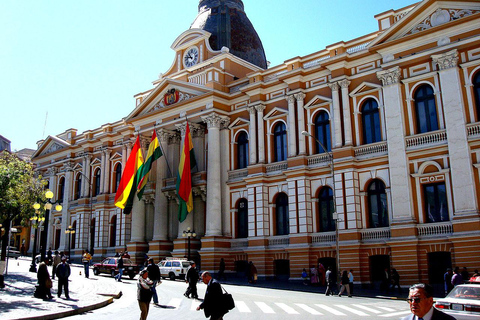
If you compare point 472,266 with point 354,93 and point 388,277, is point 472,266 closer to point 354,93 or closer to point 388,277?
point 388,277

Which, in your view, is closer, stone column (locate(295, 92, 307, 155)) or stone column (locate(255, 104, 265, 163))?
stone column (locate(295, 92, 307, 155))

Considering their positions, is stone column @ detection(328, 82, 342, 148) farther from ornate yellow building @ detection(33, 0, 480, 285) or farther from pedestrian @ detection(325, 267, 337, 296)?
pedestrian @ detection(325, 267, 337, 296)

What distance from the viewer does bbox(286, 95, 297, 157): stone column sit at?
34531 millimetres

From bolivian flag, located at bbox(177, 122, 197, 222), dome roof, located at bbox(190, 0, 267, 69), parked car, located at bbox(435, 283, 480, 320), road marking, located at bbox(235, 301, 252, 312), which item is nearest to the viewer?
parked car, located at bbox(435, 283, 480, 320)

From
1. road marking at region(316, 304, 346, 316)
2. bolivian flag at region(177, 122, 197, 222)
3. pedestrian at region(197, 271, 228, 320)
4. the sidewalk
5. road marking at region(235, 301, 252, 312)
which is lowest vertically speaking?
road marking at region(316, 304, 346, 316)

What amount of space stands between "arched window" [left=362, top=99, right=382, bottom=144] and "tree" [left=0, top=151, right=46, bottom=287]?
71.4 feet

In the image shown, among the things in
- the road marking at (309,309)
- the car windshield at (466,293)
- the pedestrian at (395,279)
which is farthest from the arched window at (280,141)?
the car windshield at (466,293)

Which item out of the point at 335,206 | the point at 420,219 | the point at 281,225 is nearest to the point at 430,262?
the point at 420,219

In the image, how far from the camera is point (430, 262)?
27.2 meters

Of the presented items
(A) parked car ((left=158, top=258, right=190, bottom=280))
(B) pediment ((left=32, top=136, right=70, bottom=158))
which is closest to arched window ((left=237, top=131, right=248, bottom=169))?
(A) parked car ((left=158, top=258, right=190, bottom=280))

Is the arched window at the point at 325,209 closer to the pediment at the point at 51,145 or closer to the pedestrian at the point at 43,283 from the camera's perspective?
the pedestrian at the point at 43,283

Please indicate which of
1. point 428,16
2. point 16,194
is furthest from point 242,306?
point 428,16

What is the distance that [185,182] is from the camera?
37.9 meters

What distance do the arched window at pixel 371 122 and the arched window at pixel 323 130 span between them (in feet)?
9.05
